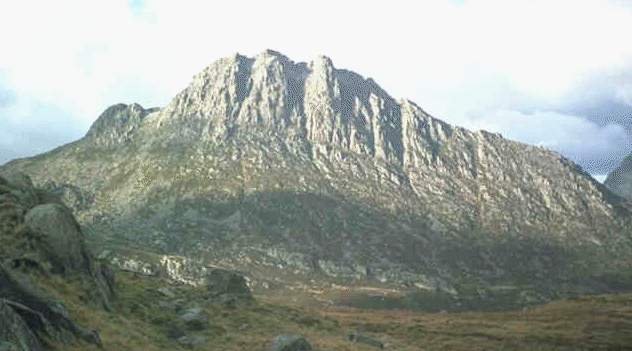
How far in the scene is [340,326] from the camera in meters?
Result: 80.2

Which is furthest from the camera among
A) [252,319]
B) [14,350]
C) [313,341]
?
[252,319]

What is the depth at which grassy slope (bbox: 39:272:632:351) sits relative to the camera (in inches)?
1493

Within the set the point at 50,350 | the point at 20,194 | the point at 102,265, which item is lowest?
the point at 50,350

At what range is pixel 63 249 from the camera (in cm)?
3981

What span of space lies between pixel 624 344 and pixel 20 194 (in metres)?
75.7

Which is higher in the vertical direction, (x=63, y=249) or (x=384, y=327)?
(x=63, y=249)

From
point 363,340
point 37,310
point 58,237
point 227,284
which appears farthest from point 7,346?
point 227,284

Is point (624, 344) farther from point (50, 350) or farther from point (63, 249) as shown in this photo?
point (50, 350)

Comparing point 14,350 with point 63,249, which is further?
point 63,249

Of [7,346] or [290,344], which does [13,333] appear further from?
[290,344]

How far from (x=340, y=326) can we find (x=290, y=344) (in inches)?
1390

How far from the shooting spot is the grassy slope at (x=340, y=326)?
37928mm

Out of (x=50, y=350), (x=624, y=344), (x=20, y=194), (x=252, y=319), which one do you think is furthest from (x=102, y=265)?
(x=624, y=344)

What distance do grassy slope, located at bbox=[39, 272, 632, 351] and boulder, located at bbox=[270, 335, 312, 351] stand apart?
338 cm
